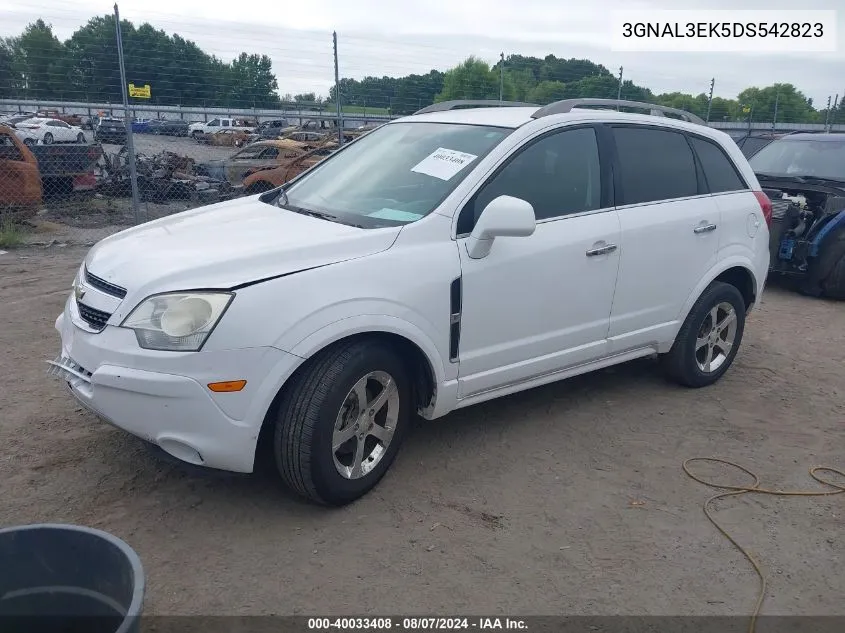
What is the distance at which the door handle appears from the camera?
4199 millimetres

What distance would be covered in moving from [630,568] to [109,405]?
7.52ft

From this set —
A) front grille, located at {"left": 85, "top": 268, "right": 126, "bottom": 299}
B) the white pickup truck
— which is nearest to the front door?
front grille, located at {"left": 85, "top": 268, "right": 126, "bottom": 299}

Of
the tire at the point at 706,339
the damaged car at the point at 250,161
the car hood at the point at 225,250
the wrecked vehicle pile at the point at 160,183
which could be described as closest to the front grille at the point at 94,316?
the car hood at the point at 225,250

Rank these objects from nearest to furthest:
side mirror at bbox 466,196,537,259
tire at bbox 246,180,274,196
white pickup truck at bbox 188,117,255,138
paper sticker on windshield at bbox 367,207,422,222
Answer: side mirror at bbox 466,196,537,259
paper sticker on windshield at bbox 367,207,422,222
tire at bbox 246,180,274,196
white pickup truck at bbox 188,117,255,138

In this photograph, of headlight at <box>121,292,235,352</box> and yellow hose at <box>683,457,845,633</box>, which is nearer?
headlight at <box>121,292,235,352</box>

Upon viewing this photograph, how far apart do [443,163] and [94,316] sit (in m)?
1.90

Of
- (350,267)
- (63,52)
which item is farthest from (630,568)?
(63,52)

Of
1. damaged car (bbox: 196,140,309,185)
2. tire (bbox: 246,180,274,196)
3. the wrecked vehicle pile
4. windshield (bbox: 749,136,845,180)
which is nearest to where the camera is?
windshield (bbox: 749,136,845,180)

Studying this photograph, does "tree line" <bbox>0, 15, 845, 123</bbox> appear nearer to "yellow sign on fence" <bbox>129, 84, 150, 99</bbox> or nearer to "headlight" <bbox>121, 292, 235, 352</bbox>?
"yellow sign on fence" <bbox>129, 84, 150, 99</bbox>

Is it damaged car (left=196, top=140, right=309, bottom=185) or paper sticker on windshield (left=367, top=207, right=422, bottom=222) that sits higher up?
paper sticker on windshield (left=367, top=207, right=422, bottom=222)

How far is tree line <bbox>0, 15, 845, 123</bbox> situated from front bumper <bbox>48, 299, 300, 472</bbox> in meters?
8.83

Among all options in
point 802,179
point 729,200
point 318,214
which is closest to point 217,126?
point 802,179

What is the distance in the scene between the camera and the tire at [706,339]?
498cm

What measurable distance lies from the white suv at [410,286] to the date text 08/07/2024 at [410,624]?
26.4 inches
